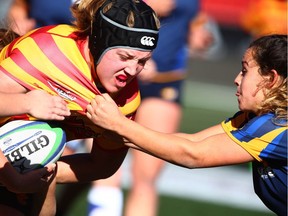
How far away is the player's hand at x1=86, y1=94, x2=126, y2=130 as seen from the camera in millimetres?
4168

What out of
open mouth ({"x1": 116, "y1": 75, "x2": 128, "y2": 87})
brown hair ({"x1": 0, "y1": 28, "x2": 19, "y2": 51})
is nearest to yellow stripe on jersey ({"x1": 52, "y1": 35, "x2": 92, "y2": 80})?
open mouth ({"x1": 116, "y1": 75, "x2": 128, "y2": 87})

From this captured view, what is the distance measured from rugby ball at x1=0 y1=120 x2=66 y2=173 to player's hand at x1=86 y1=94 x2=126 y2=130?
0.28 m

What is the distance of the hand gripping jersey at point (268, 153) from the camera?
4.30m

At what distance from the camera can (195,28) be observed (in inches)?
292

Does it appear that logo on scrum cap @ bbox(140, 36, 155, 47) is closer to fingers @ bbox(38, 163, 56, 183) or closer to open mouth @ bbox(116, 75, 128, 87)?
open mouth @ bbox(116, 75, 128, 87)

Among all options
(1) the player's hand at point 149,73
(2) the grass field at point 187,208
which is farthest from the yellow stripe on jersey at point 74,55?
(2) the grass field at point 187,208

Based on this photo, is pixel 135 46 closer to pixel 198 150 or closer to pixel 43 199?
pixel 198 150

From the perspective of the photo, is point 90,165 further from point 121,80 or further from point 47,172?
point 121,80

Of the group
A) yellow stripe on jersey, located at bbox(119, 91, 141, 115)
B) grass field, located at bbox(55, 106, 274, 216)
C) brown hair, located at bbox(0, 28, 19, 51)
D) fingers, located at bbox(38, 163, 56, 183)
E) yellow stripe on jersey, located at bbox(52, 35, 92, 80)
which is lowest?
grass field, located at bbox(55, 106, 274, 216)

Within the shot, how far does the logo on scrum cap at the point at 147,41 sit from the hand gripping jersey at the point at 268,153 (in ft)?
1.97

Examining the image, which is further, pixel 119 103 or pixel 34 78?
pixel 119 103

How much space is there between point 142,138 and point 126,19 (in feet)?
1.92

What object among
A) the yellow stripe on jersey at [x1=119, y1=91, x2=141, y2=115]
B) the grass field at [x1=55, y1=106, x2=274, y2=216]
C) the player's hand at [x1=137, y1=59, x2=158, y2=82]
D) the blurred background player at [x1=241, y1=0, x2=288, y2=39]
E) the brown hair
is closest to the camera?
the yellow stripe on jersey at [x1=119, y1=91, x2=141, y2=115]

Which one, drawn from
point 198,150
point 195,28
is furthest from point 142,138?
point 195,28
